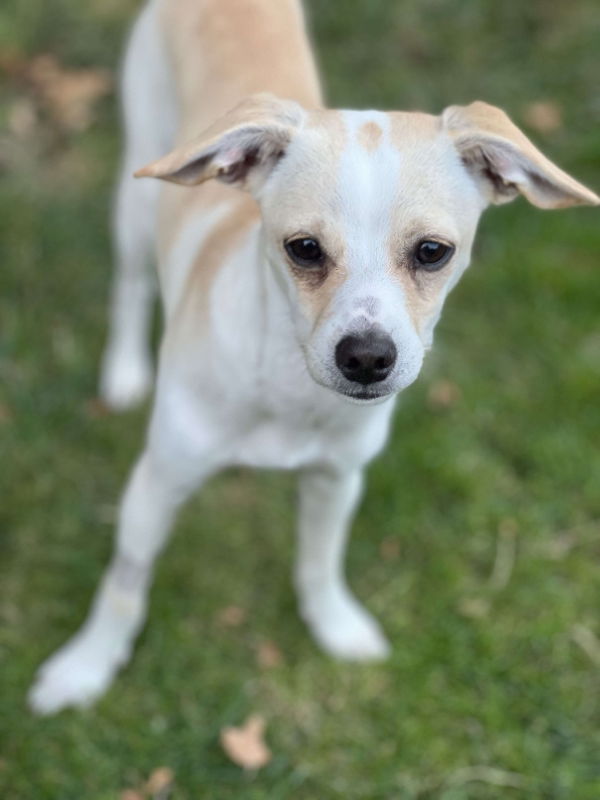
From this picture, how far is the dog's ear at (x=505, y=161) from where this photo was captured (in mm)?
2463

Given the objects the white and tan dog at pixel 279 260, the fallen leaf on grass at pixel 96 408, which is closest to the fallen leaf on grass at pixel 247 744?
the white and tan dog at pixel 279 260

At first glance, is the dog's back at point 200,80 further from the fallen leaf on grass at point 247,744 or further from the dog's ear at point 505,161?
the fallen leaf on grass at point 247,744

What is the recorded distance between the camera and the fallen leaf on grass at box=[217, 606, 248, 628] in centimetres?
401

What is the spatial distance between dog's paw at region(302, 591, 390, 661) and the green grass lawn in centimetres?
5

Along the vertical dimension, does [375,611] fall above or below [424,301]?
below

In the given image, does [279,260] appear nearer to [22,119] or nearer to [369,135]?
[369,135]

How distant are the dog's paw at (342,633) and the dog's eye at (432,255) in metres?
1.77

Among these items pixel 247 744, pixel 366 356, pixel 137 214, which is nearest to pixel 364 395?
pixel 366 356

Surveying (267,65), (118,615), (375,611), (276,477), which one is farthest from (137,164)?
(375,611)

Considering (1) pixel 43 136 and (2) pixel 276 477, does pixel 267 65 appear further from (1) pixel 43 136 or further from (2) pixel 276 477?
(1) pixel 43 136

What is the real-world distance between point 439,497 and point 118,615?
5.09 ft

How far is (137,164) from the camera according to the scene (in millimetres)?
4074

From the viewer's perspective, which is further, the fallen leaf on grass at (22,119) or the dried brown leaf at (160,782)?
the fallen leaf on grass at (22,119)

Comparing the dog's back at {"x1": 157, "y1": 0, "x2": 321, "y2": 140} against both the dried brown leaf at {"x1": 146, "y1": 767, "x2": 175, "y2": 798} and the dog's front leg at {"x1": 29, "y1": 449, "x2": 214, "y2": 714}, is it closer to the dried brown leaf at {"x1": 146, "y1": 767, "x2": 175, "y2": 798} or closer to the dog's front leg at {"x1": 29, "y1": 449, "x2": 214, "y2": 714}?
the dog's front leg at {"x1": 29, "y1": 449, "x2": 214, "y2": 714}
